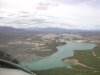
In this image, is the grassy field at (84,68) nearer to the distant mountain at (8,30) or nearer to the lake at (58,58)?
the lake at (58,58)

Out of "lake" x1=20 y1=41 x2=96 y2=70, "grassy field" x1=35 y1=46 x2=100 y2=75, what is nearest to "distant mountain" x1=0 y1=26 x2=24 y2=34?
"lake" x1=20 y1=41 x2=96 y2=70

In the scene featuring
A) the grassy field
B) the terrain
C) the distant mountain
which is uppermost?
the distant mountain

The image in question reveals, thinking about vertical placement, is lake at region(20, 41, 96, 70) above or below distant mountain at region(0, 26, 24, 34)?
below

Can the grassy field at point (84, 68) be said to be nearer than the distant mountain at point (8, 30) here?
Yes

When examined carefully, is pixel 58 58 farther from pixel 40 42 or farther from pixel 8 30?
pixel 8 30

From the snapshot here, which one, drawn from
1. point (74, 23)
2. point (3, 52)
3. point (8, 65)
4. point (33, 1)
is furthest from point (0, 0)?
point (8, 65)

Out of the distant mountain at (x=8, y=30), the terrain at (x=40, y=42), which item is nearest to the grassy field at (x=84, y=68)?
the terrain at (x=40, y=42)

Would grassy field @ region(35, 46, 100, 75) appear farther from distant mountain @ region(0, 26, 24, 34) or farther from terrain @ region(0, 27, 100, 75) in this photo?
distant mountain @ region(0, 26, 24, 34)
